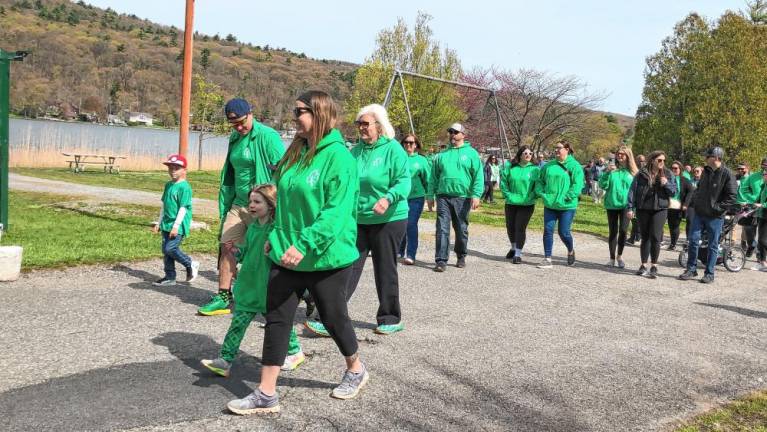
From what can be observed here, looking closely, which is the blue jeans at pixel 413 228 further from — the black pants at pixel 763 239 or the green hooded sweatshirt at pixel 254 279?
the black pants at pixel 763 239

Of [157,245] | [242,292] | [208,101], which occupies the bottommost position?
[157,245]

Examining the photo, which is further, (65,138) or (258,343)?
(65,138)

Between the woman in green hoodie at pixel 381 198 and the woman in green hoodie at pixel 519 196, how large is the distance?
514 centimetres

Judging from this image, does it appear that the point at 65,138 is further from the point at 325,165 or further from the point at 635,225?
the point at 325,165


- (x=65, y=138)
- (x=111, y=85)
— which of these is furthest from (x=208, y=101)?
(x=111, y=85)

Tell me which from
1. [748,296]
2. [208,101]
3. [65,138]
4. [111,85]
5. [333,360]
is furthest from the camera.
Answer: [111,85]

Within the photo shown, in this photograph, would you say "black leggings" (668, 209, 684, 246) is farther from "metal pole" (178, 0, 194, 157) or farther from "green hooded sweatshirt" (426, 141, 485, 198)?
"metal pole" (178, 0, 194, 157)

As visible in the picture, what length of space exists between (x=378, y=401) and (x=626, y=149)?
8.32 metres

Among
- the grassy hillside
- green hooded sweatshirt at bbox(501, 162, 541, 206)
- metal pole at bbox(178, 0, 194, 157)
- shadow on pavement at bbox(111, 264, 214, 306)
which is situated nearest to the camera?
shadow on pavement at bbox(111, 264, 214, 306)

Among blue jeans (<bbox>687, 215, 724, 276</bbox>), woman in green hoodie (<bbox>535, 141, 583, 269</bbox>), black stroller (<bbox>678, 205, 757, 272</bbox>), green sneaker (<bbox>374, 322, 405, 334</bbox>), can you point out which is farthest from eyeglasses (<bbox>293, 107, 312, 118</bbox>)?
black stroller (<bbox>678, 205, 757, 272</bbox>)

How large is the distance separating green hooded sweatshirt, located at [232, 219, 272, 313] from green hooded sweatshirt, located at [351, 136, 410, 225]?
134 centimetres

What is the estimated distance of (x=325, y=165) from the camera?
370 centimetres

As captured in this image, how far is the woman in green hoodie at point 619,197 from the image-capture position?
421 inches

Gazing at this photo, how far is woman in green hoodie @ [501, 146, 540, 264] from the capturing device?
34.6 ft
